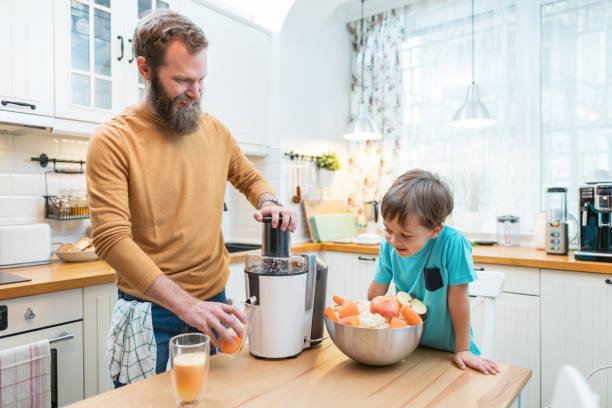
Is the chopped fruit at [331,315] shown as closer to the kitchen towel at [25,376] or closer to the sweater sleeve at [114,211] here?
the sweater sleeve at [114,211]

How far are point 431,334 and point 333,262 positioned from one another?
1887mm

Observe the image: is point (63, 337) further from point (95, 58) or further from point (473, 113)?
point (473, 113)

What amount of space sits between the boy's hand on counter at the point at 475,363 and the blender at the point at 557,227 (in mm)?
1703

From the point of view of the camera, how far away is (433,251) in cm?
118

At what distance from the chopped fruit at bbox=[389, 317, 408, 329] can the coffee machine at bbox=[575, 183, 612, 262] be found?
166 centimetres

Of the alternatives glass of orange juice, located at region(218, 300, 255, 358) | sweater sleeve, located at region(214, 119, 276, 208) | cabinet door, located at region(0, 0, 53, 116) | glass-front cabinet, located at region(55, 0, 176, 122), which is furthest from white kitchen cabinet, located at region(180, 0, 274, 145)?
glass of orange juice, located at region(218, 300, 255, 358)

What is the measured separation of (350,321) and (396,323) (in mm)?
99

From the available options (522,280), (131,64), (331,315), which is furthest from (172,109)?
(522,280)

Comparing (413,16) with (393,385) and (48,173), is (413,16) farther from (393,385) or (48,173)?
(393,385)

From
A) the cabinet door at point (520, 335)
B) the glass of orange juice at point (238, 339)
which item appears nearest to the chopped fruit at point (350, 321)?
the glass of orange juice at point (238, 339)

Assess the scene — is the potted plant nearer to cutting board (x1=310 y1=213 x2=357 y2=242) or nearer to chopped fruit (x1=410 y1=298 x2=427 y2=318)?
cutting board (x1=310 y1=213 x2=357 y2=242)

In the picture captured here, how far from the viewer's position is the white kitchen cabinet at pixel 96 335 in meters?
1.79

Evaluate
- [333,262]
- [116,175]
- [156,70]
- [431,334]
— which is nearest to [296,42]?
[333,262]

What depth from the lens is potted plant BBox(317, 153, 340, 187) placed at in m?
3.39
